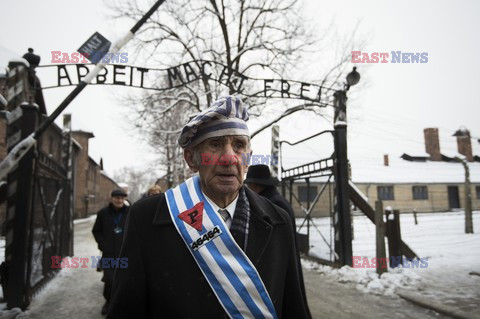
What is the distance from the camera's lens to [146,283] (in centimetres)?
151

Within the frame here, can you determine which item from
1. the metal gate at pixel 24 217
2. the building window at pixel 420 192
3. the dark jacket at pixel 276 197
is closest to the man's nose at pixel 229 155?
the dark jacket at pixel 276 197

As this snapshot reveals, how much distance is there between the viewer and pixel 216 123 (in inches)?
67.8

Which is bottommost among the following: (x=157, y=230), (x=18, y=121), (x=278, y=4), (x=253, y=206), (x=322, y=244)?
(x=322, y=244)

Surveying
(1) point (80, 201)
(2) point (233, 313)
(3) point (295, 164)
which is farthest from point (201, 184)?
(1) point (80, 201)

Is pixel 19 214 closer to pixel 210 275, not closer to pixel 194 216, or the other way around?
pixel 194 216

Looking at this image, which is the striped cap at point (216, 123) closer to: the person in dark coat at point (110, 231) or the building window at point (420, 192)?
the person in dark coat at point (110, 231)

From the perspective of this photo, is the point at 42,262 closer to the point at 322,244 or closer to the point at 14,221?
the point at 14,221

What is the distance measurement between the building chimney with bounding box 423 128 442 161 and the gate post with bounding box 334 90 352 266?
35640mm

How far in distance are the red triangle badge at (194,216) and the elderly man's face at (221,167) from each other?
147mm

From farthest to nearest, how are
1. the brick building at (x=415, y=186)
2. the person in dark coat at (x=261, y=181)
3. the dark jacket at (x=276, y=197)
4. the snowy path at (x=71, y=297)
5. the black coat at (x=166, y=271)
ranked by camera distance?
the brick building at (x=415, y=186) → the snowy path at (x=71, y=297) → the person in dark coat at (x=261, y=181) → the dark jacket at (x=276, y=197) → the black coat at (x=166, y=271)

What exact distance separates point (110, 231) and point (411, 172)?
33901 mm

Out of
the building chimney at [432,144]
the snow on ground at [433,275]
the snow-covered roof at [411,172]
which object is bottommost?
the snow on ground at [433,275]

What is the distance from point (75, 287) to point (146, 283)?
6581 mm

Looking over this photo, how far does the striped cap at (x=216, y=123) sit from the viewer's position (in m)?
1.70
